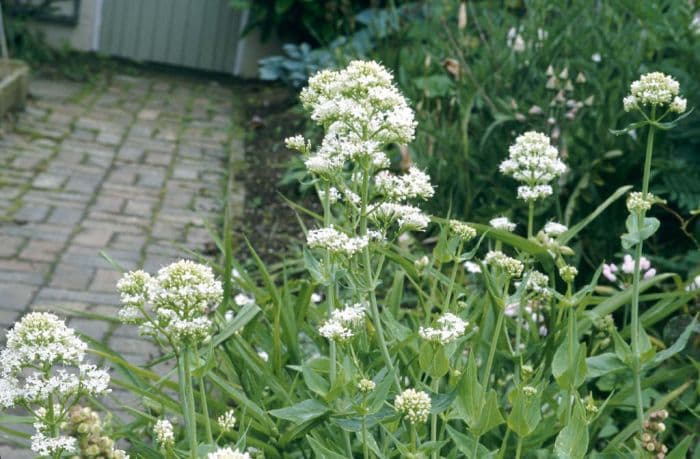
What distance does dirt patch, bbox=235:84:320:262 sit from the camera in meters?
4.93

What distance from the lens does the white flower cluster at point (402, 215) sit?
1810 mm

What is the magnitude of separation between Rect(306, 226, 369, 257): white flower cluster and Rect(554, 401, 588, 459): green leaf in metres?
0.48

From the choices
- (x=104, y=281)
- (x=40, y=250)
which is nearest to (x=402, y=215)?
(x=104, y=281)

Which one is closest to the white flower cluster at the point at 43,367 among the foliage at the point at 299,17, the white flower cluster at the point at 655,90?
the white flower cluster at the point at 655,90

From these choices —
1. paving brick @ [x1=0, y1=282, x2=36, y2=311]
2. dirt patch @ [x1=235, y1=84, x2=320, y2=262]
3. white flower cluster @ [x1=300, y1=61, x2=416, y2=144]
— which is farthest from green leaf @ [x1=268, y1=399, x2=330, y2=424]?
paving brick @ [x1=0, y1=282, x2=36, y2=311]

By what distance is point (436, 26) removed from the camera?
546 centimetres

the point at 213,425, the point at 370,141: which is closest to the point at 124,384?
the point at 213,425

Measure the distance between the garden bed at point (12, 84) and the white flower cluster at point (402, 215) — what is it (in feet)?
17.4

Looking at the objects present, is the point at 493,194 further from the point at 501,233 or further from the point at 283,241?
the point at 501,233

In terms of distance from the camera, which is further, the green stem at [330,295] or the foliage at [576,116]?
the foliage at [576,116]

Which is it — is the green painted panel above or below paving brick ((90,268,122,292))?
above

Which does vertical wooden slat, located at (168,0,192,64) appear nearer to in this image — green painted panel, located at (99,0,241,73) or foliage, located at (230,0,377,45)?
green painted panel, located at (99,0,241,73)

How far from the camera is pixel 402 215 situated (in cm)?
183

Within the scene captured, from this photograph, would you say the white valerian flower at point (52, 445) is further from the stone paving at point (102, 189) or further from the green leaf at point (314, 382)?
the stone paving at point (102, 189)
